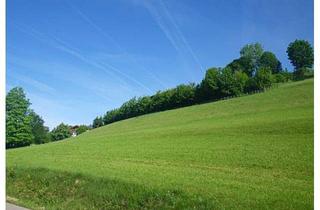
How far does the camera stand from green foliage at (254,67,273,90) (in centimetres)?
3831

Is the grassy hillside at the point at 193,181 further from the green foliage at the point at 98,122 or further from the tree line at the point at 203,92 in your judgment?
the green foliage at the point at 98,122

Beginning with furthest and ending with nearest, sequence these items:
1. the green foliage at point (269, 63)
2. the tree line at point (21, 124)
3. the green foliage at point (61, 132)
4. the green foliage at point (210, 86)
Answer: the green foliage at point (61, 132)
the green foliage at point (210, 86)
the green foliage at point (269, 63)
the tree line at point (21, 124)

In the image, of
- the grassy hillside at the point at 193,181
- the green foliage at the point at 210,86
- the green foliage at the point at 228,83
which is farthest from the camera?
the green foliage at the point at 210,86

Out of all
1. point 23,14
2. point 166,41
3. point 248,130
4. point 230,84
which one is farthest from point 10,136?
point 230,84

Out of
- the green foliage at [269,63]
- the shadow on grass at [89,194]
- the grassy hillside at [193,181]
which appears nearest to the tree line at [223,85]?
the green foliage at [269,63]

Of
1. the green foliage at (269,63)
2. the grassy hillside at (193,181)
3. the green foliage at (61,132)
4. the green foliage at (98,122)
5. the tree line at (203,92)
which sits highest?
the green foliage at (269,63)

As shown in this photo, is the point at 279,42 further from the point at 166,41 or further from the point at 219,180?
the point at 219,180

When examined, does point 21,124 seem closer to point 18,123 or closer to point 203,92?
point 18,123

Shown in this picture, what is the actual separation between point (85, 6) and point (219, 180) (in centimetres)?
423

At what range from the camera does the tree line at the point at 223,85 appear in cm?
3838

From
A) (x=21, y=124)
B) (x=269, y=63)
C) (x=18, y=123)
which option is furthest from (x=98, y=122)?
(x=18, y=123)

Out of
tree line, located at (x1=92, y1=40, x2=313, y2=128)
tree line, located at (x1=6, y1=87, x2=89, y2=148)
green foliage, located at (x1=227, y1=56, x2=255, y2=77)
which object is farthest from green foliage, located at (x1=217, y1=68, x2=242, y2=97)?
tree line, located at (x1=6, y1=87, x2=89, y2=148)

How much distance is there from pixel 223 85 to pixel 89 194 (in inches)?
1492

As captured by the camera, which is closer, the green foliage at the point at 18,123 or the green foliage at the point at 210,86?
the green foliage at the point at 18,123
